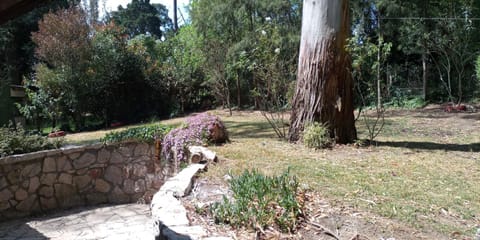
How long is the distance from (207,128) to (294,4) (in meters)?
8.51

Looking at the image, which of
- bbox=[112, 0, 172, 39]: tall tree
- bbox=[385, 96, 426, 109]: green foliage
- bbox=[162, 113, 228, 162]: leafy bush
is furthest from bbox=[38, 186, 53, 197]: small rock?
bbox=[112, 0, 172, 39]: tall tree

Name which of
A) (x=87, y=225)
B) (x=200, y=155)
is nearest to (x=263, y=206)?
(x=200, y=155)

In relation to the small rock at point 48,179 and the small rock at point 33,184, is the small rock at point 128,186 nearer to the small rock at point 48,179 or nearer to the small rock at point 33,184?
the small rock at point 48,179

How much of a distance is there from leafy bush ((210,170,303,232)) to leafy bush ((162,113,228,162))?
2656 mm

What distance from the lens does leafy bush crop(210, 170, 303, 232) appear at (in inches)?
96.6

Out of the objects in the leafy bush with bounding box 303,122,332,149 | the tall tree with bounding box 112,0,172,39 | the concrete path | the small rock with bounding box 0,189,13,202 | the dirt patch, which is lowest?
the concrete path

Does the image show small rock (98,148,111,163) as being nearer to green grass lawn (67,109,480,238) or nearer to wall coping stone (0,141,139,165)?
wall coping stone (0,141,139,165)

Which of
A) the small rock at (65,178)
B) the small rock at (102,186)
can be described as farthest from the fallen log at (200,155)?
the small rock at (65,178)

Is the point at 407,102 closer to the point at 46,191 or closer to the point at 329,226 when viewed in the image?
the point at 46,191

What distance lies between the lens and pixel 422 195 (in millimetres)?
3072

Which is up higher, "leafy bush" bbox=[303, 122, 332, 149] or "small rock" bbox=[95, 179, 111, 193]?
"leafy bush" bbox=[303, 122, 332, 149]

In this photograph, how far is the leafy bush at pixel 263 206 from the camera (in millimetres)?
2453

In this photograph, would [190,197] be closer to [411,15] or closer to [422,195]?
[422,195]

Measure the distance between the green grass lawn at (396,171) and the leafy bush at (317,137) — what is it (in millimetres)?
145
